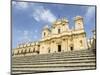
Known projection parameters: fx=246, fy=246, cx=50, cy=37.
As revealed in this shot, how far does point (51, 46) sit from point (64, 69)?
1.00ft

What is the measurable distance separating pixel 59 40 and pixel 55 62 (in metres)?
0.25

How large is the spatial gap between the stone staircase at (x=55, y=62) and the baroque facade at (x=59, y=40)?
0.05 m

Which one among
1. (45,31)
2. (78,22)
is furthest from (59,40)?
(78,22)

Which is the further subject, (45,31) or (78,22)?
(78,22)

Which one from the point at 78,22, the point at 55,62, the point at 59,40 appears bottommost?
the point at 55,62

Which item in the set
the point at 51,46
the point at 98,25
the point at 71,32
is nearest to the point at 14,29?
the point at 51,46

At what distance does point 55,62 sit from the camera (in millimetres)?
2771

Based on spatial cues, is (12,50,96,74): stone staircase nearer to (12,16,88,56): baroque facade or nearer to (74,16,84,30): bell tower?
(12,16,88,56): baroque facade

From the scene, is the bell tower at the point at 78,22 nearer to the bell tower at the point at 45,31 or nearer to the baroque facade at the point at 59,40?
the baroque facade at the point at 59,40

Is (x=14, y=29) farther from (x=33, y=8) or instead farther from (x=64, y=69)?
(x=64, y=69)

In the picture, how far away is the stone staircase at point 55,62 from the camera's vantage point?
2609mm

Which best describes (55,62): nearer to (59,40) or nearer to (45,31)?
(59,40)

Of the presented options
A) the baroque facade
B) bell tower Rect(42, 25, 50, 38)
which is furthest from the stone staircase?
bell tower Rect(42, 25, 50, 38)

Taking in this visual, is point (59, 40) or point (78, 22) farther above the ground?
point (78, 22)
